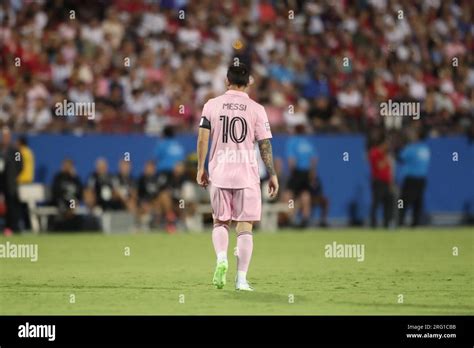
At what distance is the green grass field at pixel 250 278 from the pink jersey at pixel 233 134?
1.46m

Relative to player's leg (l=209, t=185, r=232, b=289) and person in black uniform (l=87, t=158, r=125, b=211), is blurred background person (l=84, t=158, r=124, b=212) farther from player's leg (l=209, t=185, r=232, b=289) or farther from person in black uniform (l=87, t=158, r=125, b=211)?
player's leg (l=209, t=185, r=232, b=289)

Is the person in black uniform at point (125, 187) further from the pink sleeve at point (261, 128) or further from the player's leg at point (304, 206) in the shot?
the pink sleeve at point (261, 128)

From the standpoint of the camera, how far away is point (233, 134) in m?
14.8

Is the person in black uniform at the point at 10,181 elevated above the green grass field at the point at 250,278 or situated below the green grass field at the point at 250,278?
above

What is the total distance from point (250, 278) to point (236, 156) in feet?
9.53

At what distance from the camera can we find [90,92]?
30.3m

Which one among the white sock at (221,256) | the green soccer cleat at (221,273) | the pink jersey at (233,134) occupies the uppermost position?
the pink jersey at (233,134)

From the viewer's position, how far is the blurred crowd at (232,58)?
30.5m

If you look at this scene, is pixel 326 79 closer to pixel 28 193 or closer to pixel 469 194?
pixel 469 194

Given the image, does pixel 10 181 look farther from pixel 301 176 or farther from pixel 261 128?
pixel 261 128

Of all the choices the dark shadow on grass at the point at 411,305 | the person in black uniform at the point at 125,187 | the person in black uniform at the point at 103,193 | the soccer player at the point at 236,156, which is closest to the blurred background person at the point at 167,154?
the person in black uniform at the point at 125,187

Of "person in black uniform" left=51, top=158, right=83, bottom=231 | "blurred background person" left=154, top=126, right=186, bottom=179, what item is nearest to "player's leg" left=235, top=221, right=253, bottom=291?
"person in black uniform" left=51, top=158, right=83, bottom=231
